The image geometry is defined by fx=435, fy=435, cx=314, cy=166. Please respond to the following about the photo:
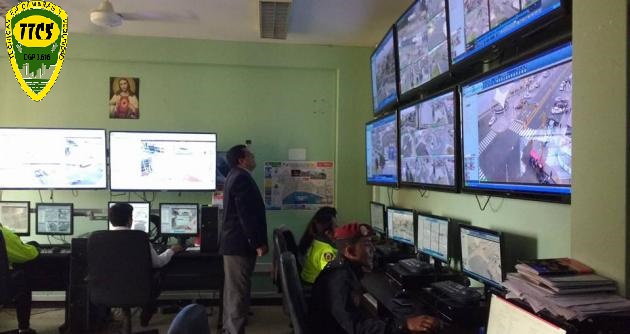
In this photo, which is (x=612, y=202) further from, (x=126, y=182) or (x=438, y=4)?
(x=126, y=182)

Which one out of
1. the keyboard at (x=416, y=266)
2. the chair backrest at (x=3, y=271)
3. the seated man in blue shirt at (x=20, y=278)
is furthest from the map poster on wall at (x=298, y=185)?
the chair backrest at (x=3, y=271)

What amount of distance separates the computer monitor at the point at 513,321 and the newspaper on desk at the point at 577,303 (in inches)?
1.4

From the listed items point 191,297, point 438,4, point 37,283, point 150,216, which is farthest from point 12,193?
point 438,4

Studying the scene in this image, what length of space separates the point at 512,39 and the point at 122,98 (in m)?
3.79

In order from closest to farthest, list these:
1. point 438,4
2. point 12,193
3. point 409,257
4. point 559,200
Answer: point 559,200
point 438,4
point 409,257
point 12,193

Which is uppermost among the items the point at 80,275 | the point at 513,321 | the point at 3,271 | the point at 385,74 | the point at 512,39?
the point at 385,74

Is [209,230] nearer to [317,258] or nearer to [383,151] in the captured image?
[317,258]

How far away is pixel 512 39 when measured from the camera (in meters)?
1.68

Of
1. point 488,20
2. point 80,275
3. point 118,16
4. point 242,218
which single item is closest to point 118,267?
point 80,275

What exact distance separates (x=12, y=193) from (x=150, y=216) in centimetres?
148

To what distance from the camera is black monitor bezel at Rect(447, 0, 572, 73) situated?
4.61ft

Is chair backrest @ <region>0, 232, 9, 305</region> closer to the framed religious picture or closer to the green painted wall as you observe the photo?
the green painted wall

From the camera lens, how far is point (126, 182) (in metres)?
4.04

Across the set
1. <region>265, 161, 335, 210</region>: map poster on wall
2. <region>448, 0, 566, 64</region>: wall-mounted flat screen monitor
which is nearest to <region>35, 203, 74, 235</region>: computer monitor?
<region>265, 161, 335, 210</region>: map poster on wall
